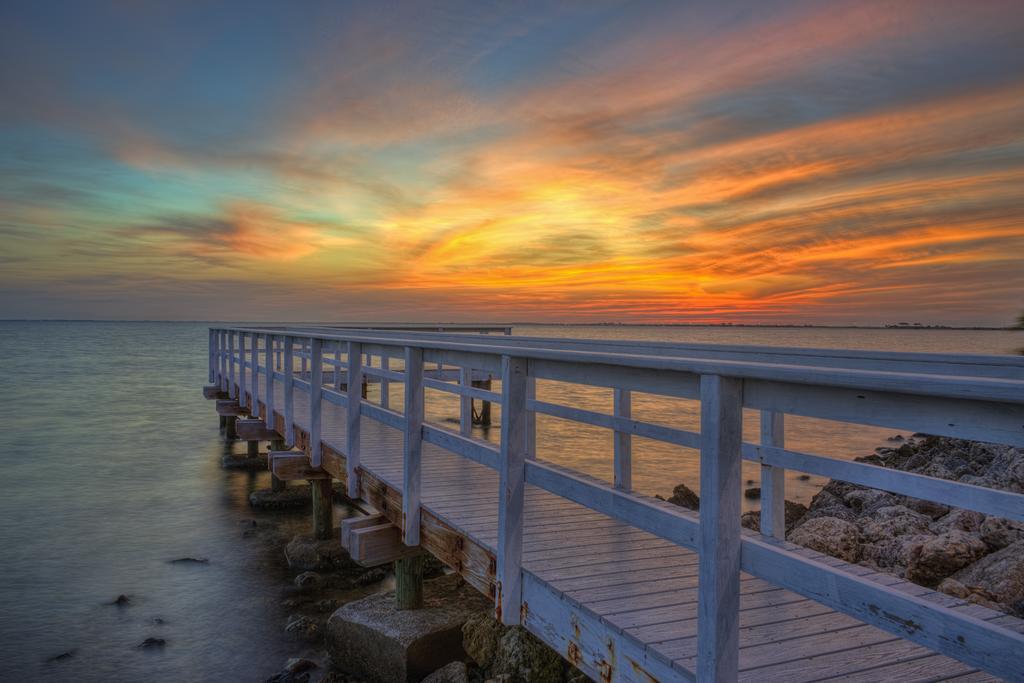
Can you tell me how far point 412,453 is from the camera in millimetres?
5203

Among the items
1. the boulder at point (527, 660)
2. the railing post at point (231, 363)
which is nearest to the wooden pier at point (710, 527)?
the boulder at point (527, 660)

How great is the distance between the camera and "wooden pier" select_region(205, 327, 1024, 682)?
174 cm

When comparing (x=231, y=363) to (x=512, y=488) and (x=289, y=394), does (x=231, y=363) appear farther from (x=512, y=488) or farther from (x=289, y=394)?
(x=512, y=488)

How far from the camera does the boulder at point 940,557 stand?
21.1 ft

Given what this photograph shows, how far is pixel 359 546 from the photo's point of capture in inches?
221

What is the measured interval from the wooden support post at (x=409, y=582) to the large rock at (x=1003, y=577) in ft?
16.4

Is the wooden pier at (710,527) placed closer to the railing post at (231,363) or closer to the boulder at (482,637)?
the boulder at (482,637)

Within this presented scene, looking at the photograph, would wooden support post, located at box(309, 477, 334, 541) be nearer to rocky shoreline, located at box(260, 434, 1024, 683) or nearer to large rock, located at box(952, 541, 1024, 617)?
rocky shoreline, located at box(260, 434, 1024, 683)

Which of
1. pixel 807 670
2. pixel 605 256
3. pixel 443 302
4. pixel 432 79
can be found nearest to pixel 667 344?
pixel 807 670

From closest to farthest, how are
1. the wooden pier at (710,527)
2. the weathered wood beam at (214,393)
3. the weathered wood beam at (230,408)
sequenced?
1. the wooden pier at (710,527)
2. the weathered wood beam at (230,408)
3. the weathered wood beam at (214,393)

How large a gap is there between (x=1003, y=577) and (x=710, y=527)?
494 centimetres

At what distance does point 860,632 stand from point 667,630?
944 millimetres

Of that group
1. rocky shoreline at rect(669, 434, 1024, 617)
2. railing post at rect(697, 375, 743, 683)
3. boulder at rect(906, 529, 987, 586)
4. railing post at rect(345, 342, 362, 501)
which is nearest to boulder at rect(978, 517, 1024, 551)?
rocky shoreline at rect(669, 434, 1024, 617)

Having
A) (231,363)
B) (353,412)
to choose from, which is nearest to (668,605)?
(353,412)
